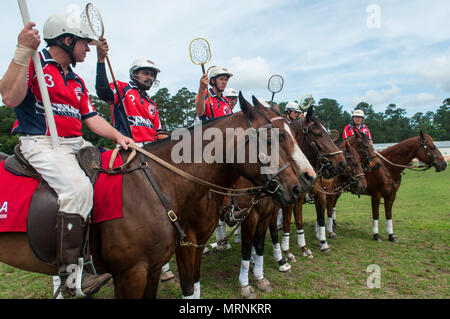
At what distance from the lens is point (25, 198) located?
2.47m

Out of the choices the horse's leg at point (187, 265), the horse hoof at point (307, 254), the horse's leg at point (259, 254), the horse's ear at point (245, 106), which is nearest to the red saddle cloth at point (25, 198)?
the horse's ear at point (245, 106)

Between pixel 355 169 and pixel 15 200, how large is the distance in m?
7.99

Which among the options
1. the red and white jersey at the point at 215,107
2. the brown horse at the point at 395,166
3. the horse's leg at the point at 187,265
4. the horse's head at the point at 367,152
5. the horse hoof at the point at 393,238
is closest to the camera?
the horse's leg at the point at 187,265

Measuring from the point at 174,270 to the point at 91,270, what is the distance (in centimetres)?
438

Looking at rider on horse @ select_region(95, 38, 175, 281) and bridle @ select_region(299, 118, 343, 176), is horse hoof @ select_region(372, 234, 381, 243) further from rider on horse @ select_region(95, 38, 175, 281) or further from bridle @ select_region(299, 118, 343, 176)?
rider on horse @ select_region(95, 38, 175, 281)

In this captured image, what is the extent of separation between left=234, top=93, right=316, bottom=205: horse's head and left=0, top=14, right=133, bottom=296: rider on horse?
1373 millimetres

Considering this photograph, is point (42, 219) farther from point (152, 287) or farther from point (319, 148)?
point (319, 148)

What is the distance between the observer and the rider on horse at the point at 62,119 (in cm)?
236

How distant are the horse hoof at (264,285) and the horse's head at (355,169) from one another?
4115 mm

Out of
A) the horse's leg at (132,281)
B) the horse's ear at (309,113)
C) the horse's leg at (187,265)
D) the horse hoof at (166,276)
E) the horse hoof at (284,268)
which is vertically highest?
the horse's ear at (309,113)

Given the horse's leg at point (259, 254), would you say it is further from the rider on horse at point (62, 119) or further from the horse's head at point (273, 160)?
the rider on horse at point (62, 119)

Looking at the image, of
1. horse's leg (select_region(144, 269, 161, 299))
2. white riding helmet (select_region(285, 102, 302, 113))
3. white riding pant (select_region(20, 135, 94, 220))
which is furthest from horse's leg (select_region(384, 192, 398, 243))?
white riding pant (select_region(20, 135, 94, 220))

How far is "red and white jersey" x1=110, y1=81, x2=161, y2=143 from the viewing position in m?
4.99

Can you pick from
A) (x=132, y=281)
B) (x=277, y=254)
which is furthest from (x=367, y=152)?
(x=132, y=281)
